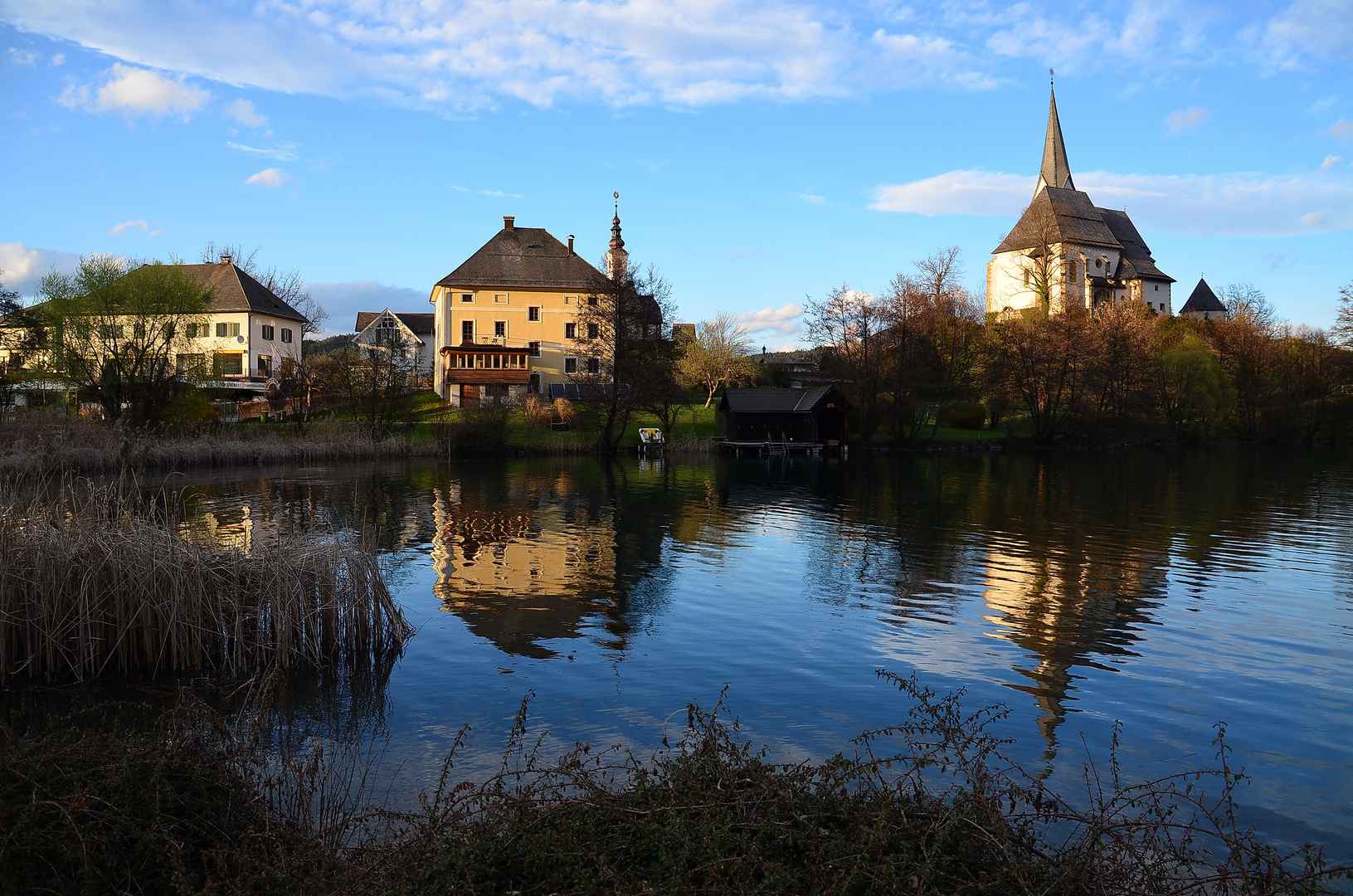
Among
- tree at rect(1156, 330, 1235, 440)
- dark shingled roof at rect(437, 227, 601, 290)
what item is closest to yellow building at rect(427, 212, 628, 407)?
dark shingled roof at rect(437, 227, 601, 290)

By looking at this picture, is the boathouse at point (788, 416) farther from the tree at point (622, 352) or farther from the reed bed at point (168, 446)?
the reed bed at point (168, 446)

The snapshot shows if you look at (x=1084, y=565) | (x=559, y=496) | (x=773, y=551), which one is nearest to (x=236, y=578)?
(x=773, y=551)

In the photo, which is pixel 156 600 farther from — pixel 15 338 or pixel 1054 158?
pixel 1054 158

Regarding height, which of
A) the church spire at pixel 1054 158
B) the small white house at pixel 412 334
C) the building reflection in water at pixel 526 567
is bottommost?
the building reflection in water at pixel 526 567

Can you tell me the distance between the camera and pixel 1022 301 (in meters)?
103

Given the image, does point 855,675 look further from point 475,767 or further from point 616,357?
point 616,357

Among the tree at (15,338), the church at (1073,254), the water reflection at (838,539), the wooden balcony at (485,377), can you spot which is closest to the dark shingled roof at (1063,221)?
the church at (1073,254)

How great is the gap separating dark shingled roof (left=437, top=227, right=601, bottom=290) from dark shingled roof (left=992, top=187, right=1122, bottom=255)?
48.8 meters

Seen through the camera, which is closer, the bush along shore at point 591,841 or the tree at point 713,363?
the bush along shore at point 591,841

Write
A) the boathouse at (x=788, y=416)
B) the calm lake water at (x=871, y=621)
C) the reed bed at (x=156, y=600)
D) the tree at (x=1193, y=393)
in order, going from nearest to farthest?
1. the calm lake water at (x=871, y=621)
2. the reed bed at (x=156, y=600)
3. the boathouse at (x=788, y=416)
4. the tree at (x=1193, y=393)

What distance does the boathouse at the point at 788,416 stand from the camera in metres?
65.0

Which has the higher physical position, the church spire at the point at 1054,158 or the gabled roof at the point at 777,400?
the church spire at the point at 1054,158

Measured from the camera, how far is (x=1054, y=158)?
11019 centimetres

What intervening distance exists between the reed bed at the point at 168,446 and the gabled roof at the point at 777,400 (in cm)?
2192
